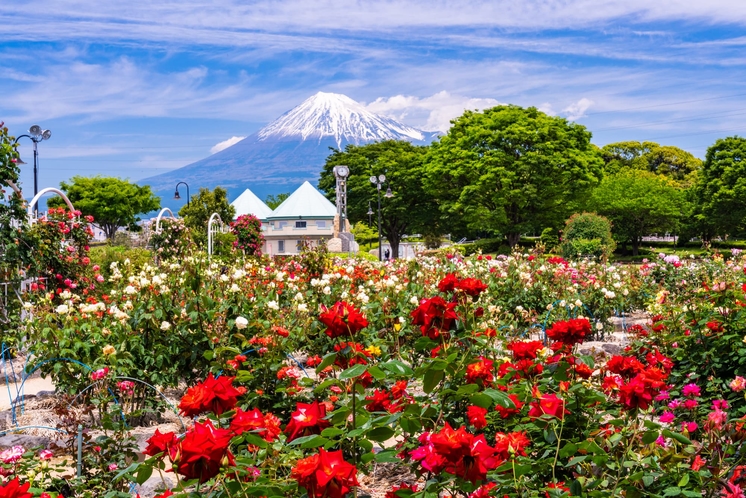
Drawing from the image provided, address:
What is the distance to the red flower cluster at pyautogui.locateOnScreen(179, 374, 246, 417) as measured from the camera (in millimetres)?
1950

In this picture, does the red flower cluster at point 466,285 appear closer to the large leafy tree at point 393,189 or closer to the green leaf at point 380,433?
the green leaf at point 380,433

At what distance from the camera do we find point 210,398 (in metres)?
1.95

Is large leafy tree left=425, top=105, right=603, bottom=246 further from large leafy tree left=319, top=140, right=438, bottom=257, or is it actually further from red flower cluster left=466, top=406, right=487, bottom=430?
red flower cluster left=466, top=406, right=487, bottom=430

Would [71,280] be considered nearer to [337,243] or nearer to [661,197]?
[337,243]

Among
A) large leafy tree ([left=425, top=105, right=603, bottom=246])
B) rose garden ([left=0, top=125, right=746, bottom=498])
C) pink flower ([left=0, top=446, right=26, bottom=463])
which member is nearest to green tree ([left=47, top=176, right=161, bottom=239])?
large leafy tree ([left=425, top=105, right=603, bottom=246])

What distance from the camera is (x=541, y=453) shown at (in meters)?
2.89

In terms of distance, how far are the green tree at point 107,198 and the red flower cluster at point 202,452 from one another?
66.1 metres

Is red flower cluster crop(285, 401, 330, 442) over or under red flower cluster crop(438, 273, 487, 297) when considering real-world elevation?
under

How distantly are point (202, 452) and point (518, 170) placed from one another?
35553mm

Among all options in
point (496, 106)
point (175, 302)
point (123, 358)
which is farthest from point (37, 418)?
point (496, 106)

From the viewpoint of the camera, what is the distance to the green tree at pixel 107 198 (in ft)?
211

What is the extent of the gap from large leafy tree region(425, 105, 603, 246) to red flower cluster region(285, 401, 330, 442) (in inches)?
1348

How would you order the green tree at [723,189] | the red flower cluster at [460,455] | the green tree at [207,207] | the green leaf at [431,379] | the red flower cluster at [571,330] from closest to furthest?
the red flower cluster at [460,455] → the green leaf at [431,379] → the red flower cluster at [571,330] → the green tree at [207,207] → the green tree at [723,189]

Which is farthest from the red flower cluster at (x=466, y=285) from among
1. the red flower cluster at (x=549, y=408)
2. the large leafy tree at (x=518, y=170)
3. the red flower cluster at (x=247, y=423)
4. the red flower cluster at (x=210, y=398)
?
the large leafy tree at (x=518, y=170)
